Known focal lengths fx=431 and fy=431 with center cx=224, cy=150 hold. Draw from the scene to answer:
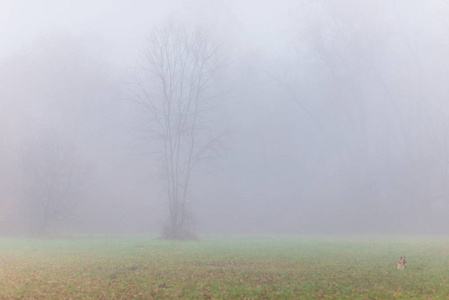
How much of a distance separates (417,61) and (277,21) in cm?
2577

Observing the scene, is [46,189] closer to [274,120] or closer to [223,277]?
[223,277]

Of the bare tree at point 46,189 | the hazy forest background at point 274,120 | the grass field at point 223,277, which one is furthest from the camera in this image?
the hazy forest background at point 274,120

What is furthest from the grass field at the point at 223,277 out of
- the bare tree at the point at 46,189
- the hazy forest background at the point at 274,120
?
the hazy forest background at the point at 274,120

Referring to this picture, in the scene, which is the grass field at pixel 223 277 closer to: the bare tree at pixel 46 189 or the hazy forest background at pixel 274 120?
the bare tree at pixel 46 189

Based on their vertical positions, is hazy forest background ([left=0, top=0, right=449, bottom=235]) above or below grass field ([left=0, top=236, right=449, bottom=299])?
above

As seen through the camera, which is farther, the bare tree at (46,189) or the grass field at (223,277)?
the bare tree at (46,189)

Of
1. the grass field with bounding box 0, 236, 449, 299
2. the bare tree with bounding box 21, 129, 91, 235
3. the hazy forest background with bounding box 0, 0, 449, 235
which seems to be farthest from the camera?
the hazy forest background with bounding box 0, 0, 449, 235

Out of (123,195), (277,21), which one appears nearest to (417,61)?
(277,21)

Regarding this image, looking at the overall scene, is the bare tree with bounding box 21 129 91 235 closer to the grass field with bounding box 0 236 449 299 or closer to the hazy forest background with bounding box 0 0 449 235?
the hazy forest background with bounding box 0 0 449 235

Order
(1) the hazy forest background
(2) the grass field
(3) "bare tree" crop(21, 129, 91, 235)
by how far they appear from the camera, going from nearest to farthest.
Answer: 1. (2) the grass field
2. (3) "bare tree" crop(21, 129, 91, 235)
3. (1) the hazy forest background

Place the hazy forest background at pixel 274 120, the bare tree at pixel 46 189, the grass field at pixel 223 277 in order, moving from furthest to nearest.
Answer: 1. the hazy forest background at pixel 274 120
2. the bare tree at pixel 46 189
3. the grass field at pixel 223 277

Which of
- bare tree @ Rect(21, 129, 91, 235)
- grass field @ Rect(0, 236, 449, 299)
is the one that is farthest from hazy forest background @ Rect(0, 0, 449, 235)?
grass field @ Rect(0, 236, 449, 299)

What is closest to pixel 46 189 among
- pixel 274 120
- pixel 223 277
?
pixel 223 277

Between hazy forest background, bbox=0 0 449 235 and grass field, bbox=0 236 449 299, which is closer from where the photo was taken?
grass field, bbox=0 236 449 299
